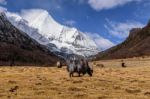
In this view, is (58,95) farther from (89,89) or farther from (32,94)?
(89,89)

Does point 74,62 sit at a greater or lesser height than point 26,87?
greater

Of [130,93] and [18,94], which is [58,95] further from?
[130,93]

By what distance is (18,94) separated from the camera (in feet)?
99.0

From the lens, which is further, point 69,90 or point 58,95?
point 69,90

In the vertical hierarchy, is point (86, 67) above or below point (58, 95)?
above

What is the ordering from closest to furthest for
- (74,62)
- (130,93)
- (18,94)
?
(18,94) → (130,93) → (74,62)

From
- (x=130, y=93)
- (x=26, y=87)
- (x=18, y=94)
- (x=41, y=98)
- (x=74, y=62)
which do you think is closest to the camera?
(x=41, y=98)

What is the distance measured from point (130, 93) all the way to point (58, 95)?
21.1ft

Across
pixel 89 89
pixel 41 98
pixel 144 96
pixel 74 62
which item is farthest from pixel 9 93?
pixel 74 62

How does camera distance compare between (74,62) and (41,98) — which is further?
(74,62)

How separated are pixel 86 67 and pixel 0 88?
21250 millimetres

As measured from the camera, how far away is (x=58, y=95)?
98.9 ft

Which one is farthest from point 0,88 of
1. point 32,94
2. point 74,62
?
point 74,62

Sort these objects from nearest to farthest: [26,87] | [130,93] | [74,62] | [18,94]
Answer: [18,94]
[130,93]
[26,87]
[74,62]
